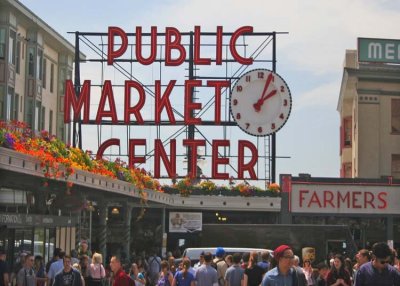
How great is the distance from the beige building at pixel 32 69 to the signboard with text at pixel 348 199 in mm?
14408

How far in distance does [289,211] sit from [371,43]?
13710 mm

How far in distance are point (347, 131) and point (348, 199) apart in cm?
1525

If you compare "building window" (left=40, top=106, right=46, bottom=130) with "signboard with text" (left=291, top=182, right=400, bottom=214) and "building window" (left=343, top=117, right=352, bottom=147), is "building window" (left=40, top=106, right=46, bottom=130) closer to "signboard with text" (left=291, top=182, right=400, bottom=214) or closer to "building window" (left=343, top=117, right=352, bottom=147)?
"signboard with text" (left=291, top=182, right=400, bottom=214)

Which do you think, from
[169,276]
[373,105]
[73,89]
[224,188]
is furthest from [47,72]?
[169,276]

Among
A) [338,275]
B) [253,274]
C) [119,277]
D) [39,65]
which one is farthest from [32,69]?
[119,277]

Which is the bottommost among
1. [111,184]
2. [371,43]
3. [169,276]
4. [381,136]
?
[169,276]

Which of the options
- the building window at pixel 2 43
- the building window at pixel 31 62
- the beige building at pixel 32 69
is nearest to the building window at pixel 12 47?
the beige building at pixel 32 69

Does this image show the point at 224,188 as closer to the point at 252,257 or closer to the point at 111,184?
the point at 111,184

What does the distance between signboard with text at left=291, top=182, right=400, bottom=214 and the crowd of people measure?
2446 cm

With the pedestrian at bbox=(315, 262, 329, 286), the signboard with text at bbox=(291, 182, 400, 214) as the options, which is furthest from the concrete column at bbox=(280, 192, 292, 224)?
the pedestrian at bbox=(315, 262, 329, 286)

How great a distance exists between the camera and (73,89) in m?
55.4

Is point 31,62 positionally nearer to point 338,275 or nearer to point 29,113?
point 29,113

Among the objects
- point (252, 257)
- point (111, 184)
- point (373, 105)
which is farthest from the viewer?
point (373, 105)

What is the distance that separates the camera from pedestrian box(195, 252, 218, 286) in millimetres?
21297
